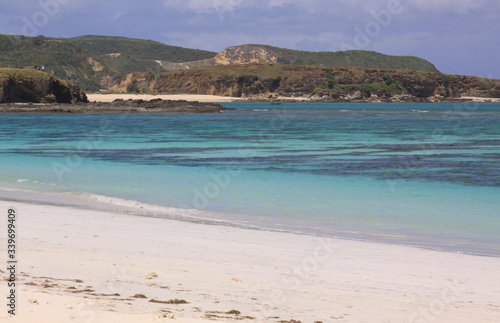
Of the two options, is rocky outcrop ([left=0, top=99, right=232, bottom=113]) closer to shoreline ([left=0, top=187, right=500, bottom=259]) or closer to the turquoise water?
the turquoise water

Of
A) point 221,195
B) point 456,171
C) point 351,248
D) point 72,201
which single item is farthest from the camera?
point 456,171

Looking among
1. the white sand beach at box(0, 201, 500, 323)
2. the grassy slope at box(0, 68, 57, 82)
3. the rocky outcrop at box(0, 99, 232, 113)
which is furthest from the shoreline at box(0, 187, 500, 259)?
the grassy slope at box(0, 68, 57, 82)

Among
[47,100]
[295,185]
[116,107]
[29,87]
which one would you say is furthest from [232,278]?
[116,107]

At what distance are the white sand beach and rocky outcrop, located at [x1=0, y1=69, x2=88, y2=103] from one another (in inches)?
3197

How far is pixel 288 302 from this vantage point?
22.5 ft

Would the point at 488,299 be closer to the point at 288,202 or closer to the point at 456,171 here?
the point at 288,202

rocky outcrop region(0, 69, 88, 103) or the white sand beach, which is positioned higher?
rocky outcrop region(0, 69, 88, 103)

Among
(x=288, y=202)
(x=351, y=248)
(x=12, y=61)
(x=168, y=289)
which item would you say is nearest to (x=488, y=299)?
(x=351, y=248)

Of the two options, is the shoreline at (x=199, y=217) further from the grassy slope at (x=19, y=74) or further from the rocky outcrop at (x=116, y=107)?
the grassy slope at (x=19, y=74)

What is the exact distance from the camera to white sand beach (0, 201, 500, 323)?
244 inches

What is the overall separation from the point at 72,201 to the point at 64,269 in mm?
8685

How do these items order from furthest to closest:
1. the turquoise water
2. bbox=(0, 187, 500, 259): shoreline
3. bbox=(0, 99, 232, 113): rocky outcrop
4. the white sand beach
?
bbox=(0, 99, 232, 113): rocky outcrop < the turquoise water < bbox=(0, 187, 500, 259): shoreline < the white sand beach

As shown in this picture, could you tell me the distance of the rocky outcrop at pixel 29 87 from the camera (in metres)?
86.2

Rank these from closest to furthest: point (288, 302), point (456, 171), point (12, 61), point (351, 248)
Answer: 1. point (288, 302)
2. point (351, 248)
3. point (456, 171)
4. point (12, 61)
